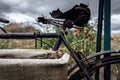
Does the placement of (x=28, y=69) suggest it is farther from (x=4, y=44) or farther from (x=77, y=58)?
(x=4, y=44)

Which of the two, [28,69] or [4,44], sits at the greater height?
[28,69]

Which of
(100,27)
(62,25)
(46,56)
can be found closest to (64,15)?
(62,25)

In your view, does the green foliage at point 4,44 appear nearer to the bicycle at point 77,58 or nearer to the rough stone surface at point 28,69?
the bicycle at point 77,58

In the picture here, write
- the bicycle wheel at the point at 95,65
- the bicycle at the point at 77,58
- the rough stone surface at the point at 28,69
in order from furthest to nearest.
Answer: the bicycle wheel at the point at 95,65, the bicycle at the point at 77,58, the rough stone surface at the point at 28,69

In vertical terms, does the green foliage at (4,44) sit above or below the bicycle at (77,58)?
below

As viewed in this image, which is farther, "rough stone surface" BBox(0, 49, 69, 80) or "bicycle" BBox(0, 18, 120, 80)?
"bicycle" BBox(0, 18, 120, 80)

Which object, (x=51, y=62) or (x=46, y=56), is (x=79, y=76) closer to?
(x=46, y=56)

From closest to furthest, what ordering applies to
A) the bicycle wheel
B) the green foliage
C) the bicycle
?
the bicycle
the bicycle wheel
the green foliage

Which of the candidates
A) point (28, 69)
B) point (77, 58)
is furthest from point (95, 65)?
point (28, 69)

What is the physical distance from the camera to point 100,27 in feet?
11.9

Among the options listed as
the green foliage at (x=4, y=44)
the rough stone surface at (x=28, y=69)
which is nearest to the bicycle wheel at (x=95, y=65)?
the rough stone surface at (x=28, y=69)

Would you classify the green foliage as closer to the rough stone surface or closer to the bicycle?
the bicycle

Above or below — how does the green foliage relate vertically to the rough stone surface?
below

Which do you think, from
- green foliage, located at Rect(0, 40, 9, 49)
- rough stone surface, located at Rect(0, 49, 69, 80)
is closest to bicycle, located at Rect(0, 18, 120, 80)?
rough stone surface, located at Rect(0, 49, 69, 80)
